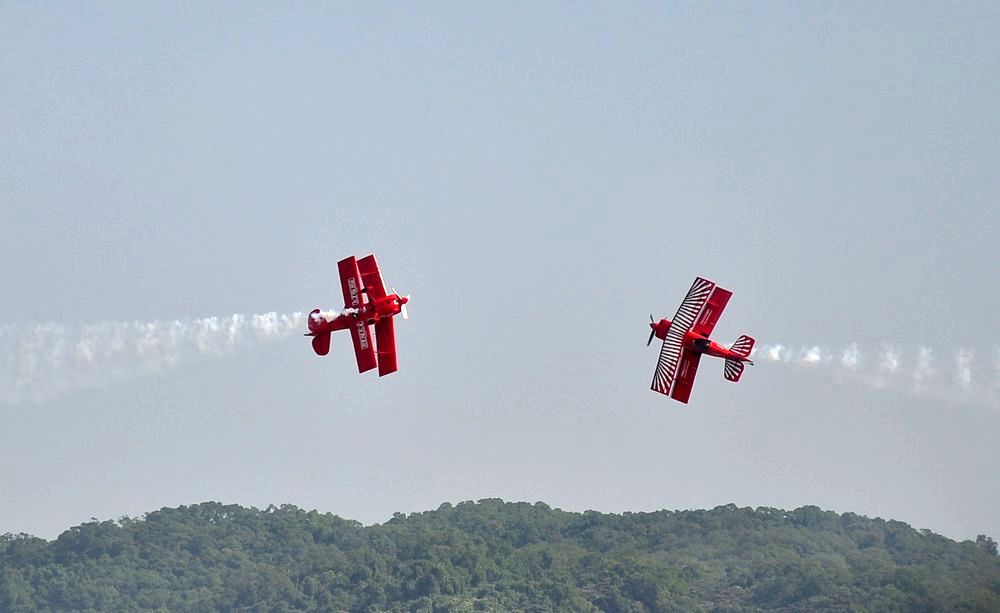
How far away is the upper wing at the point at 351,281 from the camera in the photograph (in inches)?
3312

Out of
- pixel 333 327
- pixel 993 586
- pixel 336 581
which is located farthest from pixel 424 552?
pixel 333 327

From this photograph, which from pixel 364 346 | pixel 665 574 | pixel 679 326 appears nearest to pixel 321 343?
pixel 364 346

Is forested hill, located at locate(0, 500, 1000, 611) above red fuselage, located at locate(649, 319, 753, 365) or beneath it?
above

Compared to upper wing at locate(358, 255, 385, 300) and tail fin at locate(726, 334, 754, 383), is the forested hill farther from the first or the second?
upper wing at locate(358, 255, 385, 300)

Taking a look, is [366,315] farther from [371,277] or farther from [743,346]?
[743,346]

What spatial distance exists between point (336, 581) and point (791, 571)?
1758 inches

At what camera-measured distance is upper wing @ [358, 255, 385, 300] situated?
8431cm

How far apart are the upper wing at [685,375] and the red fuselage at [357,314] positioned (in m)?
12.2

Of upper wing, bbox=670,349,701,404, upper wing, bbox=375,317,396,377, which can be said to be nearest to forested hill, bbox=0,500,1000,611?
upper wing, bbox=670,349,701,404

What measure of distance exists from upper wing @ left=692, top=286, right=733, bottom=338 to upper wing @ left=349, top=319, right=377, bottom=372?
13.8 m

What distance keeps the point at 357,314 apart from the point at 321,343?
2326 millimetres

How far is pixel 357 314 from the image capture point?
84.4m

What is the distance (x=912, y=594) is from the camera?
517ft

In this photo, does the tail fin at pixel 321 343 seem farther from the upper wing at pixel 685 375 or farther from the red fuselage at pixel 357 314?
the upper wing at pixel 685 375
